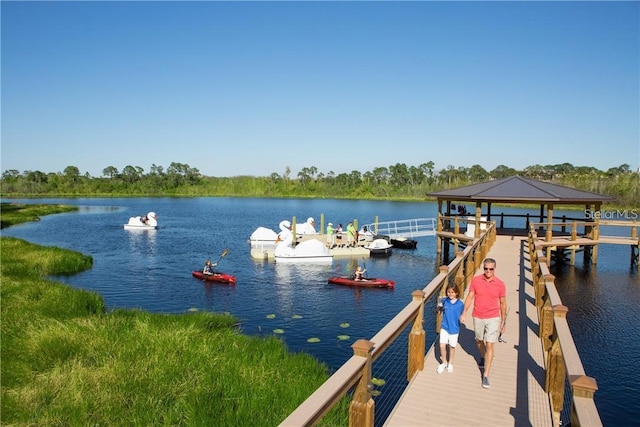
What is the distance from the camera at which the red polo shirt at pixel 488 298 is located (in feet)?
24.2

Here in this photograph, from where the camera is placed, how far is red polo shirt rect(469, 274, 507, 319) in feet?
24.2

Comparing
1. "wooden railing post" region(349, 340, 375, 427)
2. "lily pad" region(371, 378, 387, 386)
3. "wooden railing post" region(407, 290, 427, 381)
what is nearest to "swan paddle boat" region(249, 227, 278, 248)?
"lily pad" region(371, 378, 387, 386)

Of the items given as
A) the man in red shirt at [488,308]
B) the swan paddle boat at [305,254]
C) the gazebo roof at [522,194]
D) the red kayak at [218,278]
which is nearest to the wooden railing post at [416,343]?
the man in red shirt at [488,308]

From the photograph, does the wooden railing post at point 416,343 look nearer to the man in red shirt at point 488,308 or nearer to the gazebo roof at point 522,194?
the man in red shirt at point 488,308

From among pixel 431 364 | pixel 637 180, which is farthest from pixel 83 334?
pixel 637 180

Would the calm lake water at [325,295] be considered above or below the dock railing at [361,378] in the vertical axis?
below

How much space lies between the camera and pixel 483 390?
6.88 meters

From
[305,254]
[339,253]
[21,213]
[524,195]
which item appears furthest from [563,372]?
[21,213]

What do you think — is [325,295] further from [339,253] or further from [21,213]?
[21,213]

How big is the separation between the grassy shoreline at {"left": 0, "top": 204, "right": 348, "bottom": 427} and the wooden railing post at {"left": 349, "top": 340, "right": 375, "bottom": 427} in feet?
12.9

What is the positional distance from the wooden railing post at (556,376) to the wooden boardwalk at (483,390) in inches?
5.3

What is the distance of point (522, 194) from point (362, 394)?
2362cm

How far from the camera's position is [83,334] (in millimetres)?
12383

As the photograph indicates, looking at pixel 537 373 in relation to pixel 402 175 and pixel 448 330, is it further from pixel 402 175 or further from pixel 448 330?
pixel 402 175
